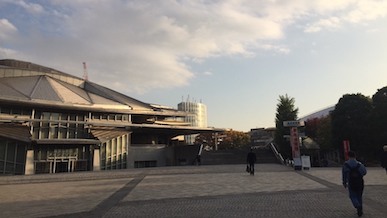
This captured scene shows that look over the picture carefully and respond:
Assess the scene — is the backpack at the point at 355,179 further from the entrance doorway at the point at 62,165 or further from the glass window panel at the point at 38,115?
the glass window panel at the point at 38,115

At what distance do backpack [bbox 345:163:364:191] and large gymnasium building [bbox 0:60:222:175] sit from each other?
2981cm

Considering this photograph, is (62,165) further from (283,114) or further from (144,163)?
(283,114)

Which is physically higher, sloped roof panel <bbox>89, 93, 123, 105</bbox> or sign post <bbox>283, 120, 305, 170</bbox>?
sloped roof panel <bbox>89, 93, 123, 105</bbox>

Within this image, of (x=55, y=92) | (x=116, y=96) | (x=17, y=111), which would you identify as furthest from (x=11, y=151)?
(x=116, y=96)

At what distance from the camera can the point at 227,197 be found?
36.8 feet

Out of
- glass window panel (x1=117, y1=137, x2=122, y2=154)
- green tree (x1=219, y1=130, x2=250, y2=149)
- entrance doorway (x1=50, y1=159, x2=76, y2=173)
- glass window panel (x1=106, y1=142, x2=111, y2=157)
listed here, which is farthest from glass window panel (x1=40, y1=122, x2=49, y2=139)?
green tree (x1=219, y1=130, x2=250, y2=149)

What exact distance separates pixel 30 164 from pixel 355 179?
3153 centimetres

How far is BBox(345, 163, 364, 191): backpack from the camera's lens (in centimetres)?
782

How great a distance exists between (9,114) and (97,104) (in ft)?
32.1

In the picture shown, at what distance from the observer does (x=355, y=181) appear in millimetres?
7879

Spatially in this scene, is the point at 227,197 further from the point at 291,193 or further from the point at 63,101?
the point at 63,101

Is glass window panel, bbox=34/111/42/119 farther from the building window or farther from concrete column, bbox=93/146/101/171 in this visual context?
the building window

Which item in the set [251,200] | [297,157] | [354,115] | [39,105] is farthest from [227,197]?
[354,115]

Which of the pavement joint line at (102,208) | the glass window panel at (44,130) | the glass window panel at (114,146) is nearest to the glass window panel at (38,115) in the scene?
the glass window panel at (44,130)
